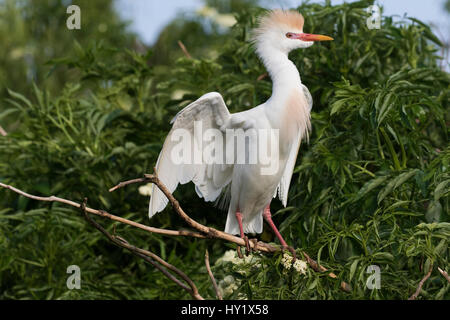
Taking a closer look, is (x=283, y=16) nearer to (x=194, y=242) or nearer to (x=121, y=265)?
(x=194, y=242)

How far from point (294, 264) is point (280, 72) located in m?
0.89

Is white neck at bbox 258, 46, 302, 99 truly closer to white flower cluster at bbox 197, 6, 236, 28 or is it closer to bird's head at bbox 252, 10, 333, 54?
bird's head at bbox 252, 10, 333, 54

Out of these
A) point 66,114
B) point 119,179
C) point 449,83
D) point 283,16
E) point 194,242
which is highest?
point 283,16

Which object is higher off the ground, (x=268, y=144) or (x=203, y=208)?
(x=268, y=144)

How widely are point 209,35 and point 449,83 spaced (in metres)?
5.19

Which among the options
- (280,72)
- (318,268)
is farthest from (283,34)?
(318,268)

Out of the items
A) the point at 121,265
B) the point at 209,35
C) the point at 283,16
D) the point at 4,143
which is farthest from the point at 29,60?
the point at 283,16

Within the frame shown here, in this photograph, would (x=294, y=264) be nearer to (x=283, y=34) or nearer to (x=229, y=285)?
(x=229, y=285)

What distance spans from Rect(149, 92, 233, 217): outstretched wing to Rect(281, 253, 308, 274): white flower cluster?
2.01 ft

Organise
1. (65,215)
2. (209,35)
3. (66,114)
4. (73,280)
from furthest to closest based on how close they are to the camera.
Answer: (209,35)
(66,114)
(65,215)
(73,280)

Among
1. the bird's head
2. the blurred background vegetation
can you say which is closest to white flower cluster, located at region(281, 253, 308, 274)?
the blurred background vegetation

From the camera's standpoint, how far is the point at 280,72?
2.66 meters

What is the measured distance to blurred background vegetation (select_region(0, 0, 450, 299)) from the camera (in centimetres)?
236

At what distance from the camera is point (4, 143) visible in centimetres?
370
